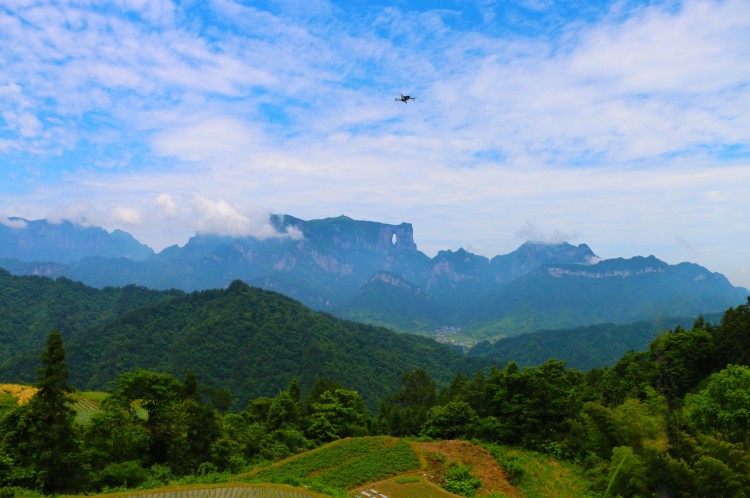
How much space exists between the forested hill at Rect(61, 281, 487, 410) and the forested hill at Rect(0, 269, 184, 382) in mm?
18438

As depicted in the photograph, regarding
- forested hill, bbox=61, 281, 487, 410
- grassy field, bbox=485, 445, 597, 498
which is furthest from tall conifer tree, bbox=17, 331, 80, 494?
forested hill, bbox=61, 281, 487, 410

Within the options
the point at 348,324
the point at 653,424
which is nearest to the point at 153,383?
the point at 653,424

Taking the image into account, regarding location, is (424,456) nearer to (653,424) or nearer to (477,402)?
(653,424)

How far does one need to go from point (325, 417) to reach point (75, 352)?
330 ft

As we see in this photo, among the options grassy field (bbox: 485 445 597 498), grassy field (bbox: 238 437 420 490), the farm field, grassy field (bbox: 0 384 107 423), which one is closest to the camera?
the farm field

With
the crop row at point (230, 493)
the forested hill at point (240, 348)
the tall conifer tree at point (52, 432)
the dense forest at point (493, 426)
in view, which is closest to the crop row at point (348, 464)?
the crop row at point (230, 493)

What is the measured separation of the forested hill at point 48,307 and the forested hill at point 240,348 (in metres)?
18.4

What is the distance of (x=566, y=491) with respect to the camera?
2811 centimetres

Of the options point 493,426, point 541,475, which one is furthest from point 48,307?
point 541,475

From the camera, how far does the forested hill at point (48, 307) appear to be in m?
134

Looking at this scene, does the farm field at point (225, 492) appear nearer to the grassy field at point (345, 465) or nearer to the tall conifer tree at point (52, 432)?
the grassy field at point (345, 465)

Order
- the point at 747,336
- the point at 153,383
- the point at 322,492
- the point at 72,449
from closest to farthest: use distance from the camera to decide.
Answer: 1. the point at 322,492
2. the point at 72,449
3. the point at 153,383
4. the point at 747,336

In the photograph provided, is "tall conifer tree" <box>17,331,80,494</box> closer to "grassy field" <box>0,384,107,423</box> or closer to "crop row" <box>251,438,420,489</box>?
"grassy field" <box>0,384,107,423</box>

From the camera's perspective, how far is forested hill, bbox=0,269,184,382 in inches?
5256
